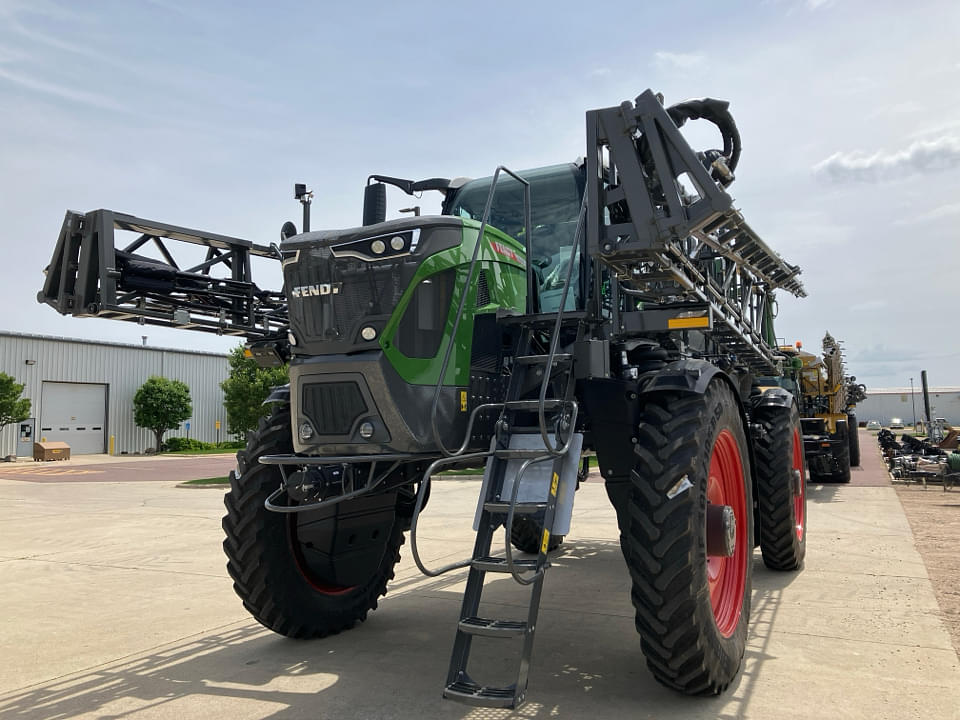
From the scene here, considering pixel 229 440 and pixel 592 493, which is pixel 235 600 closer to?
pixel 592 493

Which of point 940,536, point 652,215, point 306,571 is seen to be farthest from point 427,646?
point 940,536

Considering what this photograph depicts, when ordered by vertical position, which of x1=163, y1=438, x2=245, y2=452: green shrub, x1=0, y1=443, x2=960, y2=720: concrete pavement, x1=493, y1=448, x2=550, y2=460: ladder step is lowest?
x1=0, y1=443, x2=960, y2=720: concrete pavement

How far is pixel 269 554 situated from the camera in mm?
4750

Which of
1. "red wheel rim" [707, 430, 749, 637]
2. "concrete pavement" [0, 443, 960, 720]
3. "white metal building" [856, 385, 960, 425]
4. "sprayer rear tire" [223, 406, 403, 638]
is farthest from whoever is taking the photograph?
"white metal building" [856, 385, 960, 425]

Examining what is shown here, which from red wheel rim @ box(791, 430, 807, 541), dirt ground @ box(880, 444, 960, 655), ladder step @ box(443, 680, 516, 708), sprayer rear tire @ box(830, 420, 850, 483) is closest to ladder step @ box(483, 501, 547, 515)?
ladder step @ box(443, 680, 516, 708)

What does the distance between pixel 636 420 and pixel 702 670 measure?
1.51 m

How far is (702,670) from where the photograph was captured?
11.9 ft

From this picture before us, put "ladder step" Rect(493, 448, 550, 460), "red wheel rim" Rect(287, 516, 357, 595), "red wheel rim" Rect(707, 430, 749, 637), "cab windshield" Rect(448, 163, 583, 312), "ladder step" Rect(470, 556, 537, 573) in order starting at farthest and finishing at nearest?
"cab windshield" Rect(448, 163, 583, 312)
"red wheel rim" Rect(287, 516, 357, 595)
"red wheel rim" Rect(707, 430, 749, 637)
"ladder step" Rect(493, 448, 550, 460)
"ladder step" Rect(470, 556, 537, 573)

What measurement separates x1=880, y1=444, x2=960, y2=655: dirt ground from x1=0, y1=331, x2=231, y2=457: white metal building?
39.3m

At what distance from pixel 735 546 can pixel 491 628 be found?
1.87m

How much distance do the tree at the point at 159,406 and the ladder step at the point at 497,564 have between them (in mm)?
42714

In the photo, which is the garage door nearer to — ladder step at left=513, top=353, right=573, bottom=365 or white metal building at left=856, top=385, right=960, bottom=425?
ladder step at left=513, top=353, right=573, bottom=365

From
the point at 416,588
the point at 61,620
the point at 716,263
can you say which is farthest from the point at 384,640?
the point at 716,263

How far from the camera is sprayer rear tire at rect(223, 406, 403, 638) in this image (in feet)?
15.5
